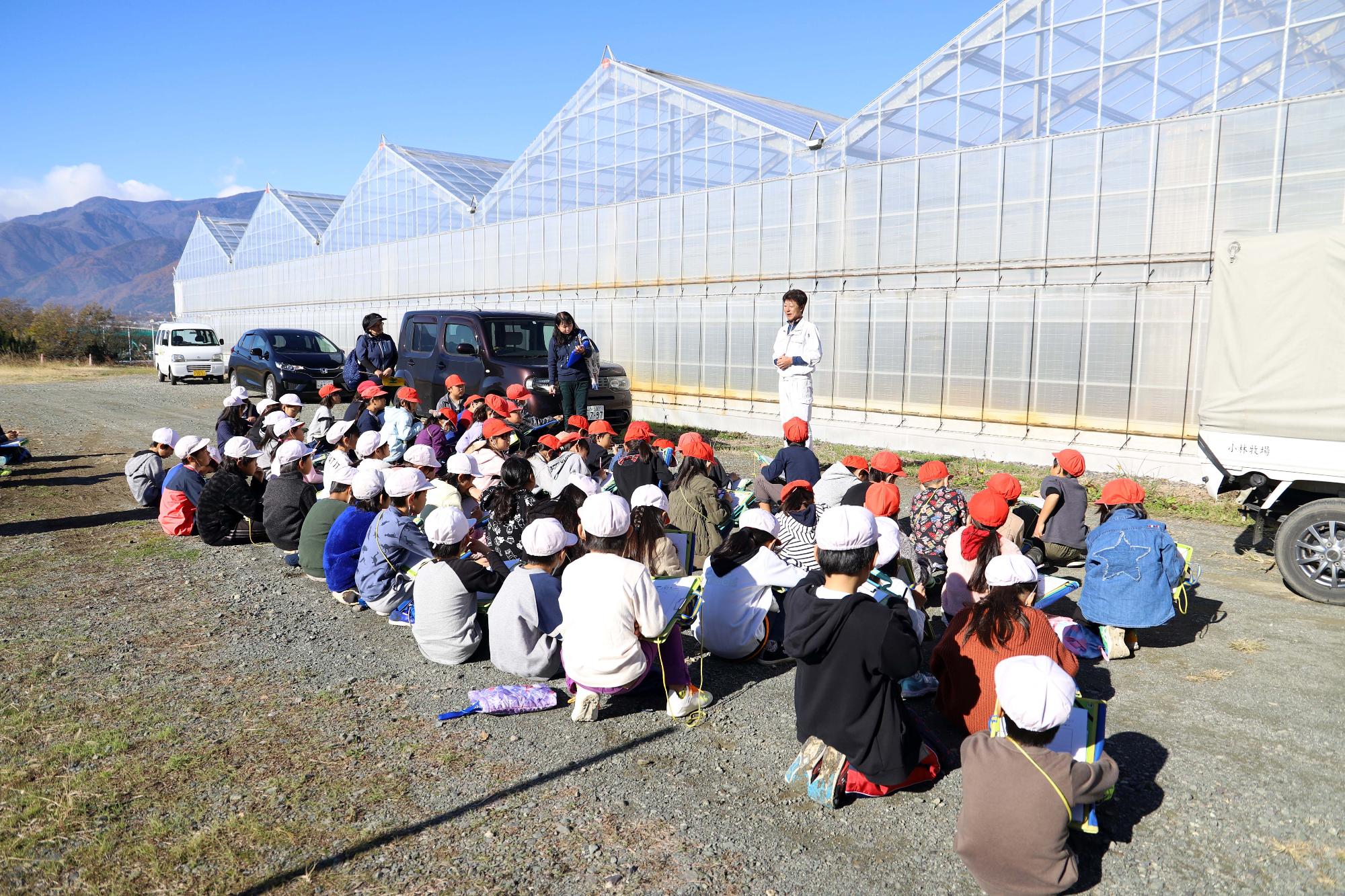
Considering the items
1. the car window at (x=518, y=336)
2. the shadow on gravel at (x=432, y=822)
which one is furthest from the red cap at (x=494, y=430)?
the car window at (x=518, y=336)

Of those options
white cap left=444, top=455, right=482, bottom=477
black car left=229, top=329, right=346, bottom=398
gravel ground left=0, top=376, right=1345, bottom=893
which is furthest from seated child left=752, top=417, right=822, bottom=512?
black car left=229, top=329, right=346, bottom=398

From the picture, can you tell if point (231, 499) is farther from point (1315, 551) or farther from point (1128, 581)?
point (1315, 551)

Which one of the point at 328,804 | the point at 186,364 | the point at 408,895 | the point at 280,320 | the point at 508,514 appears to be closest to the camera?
the point at 408,895

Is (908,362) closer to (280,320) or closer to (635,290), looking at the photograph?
(635,290)

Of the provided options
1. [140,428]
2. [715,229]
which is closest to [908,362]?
[715,229]

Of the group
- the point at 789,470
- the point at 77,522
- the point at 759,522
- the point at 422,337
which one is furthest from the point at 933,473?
the point at 422,337

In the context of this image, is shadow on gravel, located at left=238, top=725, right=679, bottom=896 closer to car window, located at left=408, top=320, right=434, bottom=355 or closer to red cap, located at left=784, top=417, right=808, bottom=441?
red cap, located at left=784, top=417, right=808, bottom=441

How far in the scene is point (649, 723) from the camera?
4.36 m

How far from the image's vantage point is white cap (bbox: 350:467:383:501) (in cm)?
591

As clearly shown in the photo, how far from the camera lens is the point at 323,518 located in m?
6.44

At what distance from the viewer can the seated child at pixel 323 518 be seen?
21.1 ft

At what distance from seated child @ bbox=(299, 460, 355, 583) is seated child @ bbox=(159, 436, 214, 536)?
215cm

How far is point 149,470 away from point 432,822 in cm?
715

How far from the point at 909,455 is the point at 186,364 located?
23.4 m
